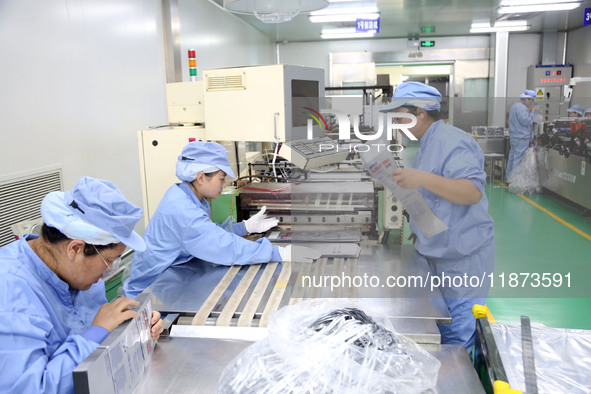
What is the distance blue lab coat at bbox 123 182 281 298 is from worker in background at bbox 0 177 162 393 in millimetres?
673

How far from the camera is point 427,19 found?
327 inches

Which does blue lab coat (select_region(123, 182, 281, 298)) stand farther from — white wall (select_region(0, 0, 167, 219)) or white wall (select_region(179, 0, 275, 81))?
white wall (select_region(179, 0, 275, 81))

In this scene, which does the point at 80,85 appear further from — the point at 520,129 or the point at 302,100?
the point at 520,129

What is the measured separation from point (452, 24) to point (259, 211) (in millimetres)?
7772

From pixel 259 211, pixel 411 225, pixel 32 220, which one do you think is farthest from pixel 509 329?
pixel 32 220

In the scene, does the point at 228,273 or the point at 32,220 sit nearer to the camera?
the point at 228,273

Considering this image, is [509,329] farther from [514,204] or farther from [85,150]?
[514,204]

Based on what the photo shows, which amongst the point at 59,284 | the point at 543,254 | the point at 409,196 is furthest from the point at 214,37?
the point at 59,284

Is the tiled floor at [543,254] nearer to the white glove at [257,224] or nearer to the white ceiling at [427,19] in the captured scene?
the white glove at [257,224]

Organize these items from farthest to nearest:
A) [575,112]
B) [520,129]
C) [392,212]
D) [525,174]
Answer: [575,112], [520,129], [525,174], [392,212]

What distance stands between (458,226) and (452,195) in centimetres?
15

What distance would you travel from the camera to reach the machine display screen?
2.37 meters

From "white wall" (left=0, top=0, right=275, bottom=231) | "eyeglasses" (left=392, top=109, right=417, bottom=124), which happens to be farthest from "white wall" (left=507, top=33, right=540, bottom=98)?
"eyeglasses" (left=392, top=109, right=417, bottom=124)

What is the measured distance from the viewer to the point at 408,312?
4.97 ft
